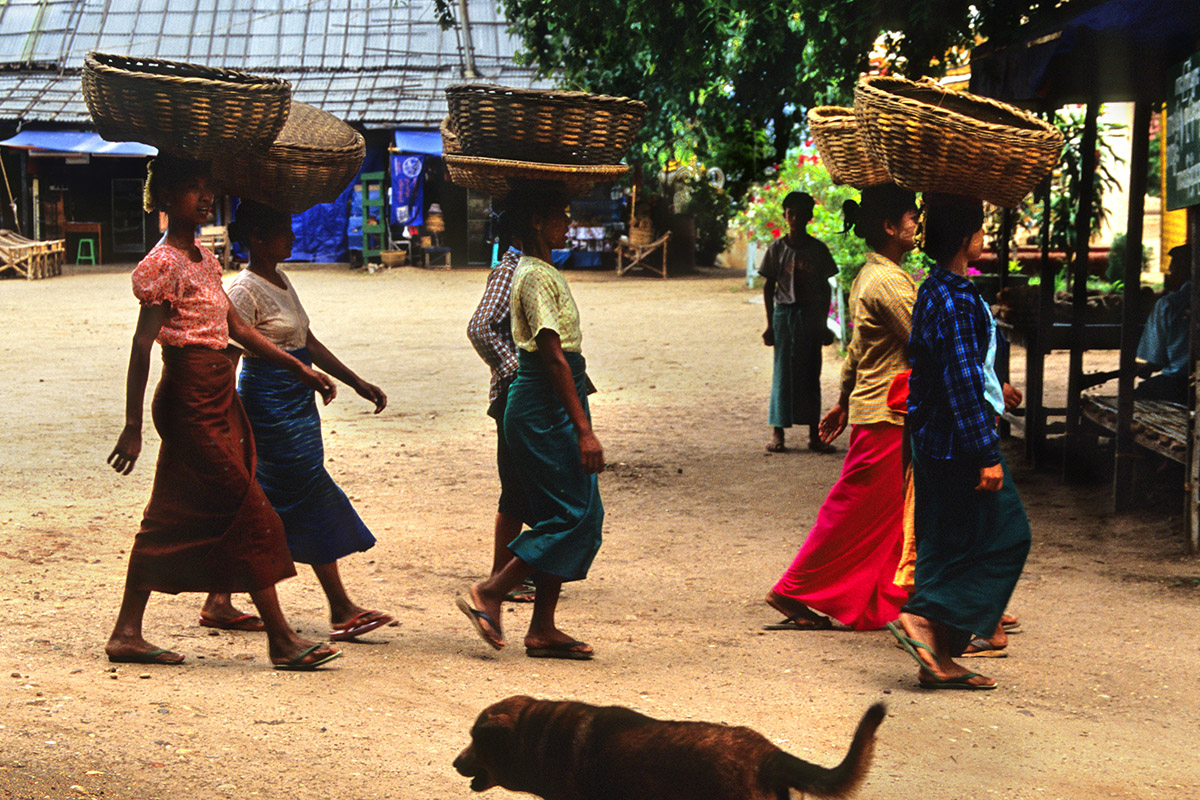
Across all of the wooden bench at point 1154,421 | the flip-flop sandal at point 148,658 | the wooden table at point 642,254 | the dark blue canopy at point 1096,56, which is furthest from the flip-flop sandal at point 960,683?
the wooden table at point 642,254

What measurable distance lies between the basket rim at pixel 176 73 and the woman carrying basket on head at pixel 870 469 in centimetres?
222

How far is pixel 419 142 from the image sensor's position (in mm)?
25719

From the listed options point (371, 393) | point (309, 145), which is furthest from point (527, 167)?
point (371, 393)

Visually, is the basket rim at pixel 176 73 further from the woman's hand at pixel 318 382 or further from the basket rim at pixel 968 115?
the basket rim at pixel 968 115

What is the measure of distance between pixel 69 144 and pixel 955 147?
25389 millimetres

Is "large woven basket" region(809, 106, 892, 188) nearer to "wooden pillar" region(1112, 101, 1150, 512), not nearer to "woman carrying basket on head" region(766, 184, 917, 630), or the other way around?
"woman carrying basket on head" region(766, 184, 917, 630)

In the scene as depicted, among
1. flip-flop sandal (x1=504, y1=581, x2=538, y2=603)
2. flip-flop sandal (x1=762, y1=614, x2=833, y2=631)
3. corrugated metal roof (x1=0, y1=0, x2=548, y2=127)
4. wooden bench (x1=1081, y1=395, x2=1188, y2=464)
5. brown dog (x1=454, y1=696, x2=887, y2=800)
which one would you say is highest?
corrugated metal roof (x1=0, y1=0, x2=548, y2=127)

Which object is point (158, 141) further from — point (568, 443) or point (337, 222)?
point (337, 222)

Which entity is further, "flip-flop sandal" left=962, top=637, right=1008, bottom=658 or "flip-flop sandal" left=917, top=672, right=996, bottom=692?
"flip-flop sandal" left=962, top=637, right=1008, bottom=658

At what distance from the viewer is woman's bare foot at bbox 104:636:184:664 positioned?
405cm

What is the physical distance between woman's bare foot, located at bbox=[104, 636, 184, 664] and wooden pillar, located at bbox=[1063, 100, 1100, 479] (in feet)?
18.5

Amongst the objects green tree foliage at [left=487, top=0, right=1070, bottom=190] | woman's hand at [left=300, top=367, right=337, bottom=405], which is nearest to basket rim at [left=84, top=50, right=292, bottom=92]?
woman's hand at [left=300, top=367, right=337, bottom=405]

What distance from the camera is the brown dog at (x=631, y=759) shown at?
2586mm

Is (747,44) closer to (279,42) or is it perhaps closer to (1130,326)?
(1130,326)
